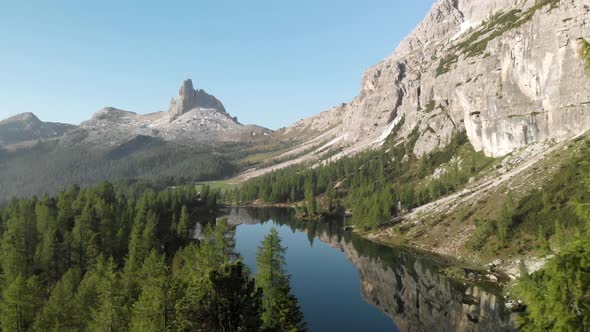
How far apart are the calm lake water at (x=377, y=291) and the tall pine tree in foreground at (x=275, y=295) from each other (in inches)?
808

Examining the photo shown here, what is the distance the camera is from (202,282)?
3139 cm

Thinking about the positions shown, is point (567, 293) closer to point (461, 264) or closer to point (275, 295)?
point (275, 295)

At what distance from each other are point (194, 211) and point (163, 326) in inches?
4381

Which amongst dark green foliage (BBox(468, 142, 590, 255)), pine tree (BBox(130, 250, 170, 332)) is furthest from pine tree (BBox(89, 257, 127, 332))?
dark green foliage (BBox(468, 142, 590, 255))

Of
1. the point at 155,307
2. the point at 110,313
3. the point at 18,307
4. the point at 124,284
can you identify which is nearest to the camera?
the point at 155,307

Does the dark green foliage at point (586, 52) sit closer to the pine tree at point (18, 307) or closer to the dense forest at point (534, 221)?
the dense forest at point (534, 221)

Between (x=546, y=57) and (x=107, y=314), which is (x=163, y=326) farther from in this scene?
(x=546, y=57)

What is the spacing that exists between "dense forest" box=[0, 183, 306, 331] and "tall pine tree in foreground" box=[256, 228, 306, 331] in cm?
10

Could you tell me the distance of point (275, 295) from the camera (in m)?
41.2

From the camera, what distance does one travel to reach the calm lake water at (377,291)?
61.8 meters

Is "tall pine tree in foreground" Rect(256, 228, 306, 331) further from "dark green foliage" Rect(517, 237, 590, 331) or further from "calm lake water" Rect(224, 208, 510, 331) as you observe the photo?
"dark green foliage" Rect(517, 237, 590, 331)

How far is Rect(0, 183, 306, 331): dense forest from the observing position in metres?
31.6

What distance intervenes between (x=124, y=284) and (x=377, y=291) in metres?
50.2

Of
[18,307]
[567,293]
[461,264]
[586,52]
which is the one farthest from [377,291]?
[586,52]
